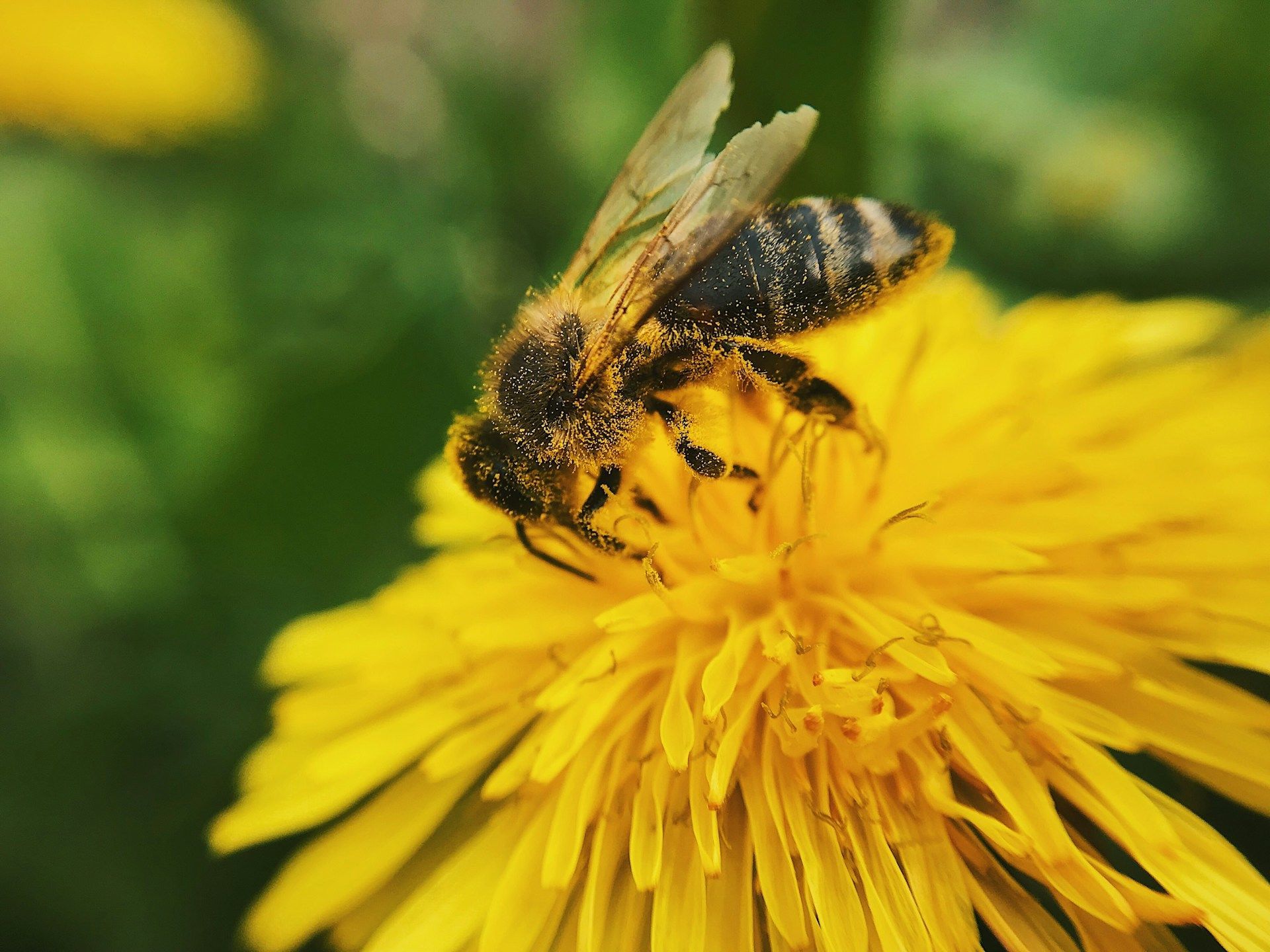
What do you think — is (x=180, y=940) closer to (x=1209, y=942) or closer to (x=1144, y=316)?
(x=1209, y=942)

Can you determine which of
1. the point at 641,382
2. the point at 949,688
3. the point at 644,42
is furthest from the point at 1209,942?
the point at 644,42

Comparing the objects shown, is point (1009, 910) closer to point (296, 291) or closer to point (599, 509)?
point (599, 509)

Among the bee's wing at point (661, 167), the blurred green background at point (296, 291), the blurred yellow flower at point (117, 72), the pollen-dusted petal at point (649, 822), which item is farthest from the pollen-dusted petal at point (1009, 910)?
the blurred yellow flower at point (117, 72)

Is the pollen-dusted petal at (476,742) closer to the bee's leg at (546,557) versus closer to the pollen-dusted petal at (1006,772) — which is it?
the bee's leg at (546,557)

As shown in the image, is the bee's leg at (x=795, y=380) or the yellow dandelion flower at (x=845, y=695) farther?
the bee's leg at (x=795, y=380)

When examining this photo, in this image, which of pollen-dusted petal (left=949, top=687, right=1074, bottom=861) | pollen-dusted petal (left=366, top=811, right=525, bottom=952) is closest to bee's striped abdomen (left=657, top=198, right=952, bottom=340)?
pollen-dusted petal (left=949, top=687, right=1074, bottom=861)

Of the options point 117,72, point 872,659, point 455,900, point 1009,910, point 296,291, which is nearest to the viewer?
point 1009,910

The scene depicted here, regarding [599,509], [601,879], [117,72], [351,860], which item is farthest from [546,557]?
[117,72]
